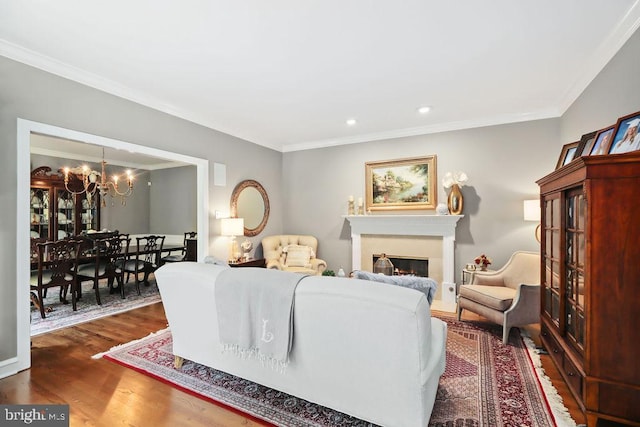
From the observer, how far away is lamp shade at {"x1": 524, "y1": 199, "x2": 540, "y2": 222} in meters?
3.62

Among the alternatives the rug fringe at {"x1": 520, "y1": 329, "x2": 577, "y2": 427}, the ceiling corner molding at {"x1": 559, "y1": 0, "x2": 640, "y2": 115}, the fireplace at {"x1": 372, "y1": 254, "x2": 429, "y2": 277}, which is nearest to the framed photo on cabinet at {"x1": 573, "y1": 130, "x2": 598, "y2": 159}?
the ceiling corner molding at {"x1": 559, "y1": 0, "x2": 640, "y2": 115}

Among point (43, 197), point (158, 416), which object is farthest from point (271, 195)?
point (43, 197)

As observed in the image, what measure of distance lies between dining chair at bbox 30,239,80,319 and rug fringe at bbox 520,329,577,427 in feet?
17.0

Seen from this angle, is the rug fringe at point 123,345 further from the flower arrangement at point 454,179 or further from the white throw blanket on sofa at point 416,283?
the flower arrangement at point 454,179

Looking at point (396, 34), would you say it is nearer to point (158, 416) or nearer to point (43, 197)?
point (158, 416)

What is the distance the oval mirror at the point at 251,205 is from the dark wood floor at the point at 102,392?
7.82 ft

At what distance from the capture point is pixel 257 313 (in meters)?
1.89

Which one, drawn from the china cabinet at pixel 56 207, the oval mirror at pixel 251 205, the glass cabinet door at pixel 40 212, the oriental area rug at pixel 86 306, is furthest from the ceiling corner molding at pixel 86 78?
the glass cabinet door at pixel 40 212

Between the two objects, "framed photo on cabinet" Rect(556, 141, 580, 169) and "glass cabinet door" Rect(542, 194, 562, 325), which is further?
"framed photo on cabinet" Rect(556, 141, 580, 169)

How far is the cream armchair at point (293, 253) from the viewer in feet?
16.0

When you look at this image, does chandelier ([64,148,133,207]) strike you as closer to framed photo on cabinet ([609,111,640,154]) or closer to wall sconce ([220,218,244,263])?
wall sconce ([220,218,244,263])

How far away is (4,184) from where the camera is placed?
94.1 inches

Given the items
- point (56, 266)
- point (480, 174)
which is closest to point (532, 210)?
point (480, 174)

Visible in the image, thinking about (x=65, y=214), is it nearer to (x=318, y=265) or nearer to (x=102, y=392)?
(x=318, y=265)
